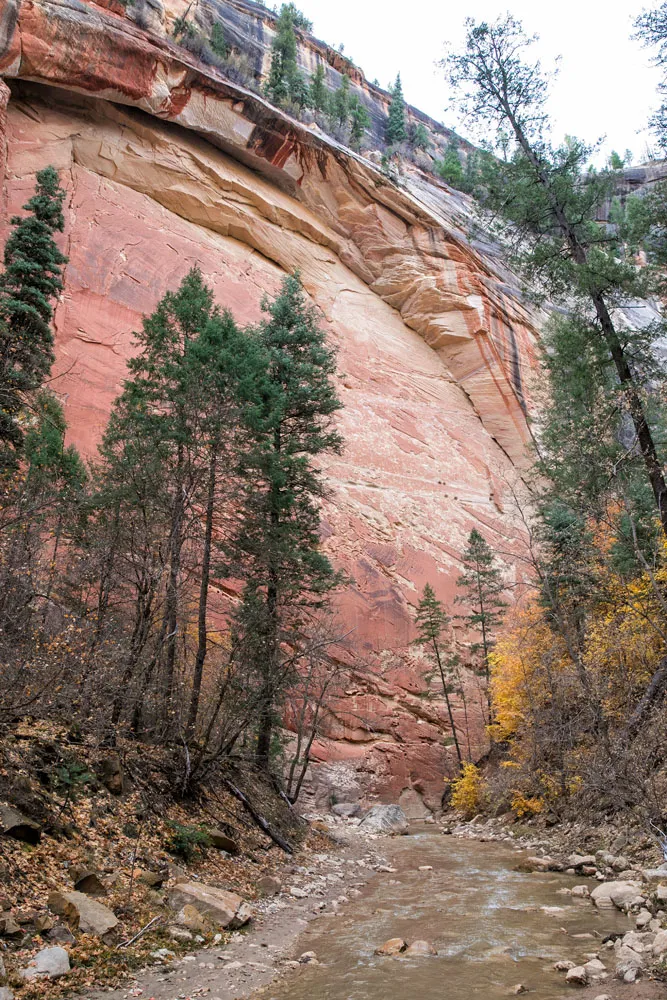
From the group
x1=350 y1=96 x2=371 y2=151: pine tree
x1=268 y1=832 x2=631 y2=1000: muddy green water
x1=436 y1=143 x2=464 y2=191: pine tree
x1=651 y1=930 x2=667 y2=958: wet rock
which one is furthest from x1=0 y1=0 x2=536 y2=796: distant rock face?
x1=651 y1=930 x2=667 y2=958: wet rock

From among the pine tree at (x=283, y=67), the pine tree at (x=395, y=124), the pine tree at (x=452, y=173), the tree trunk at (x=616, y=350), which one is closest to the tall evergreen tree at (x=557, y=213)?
the tree trunk at (x=616, y=350)

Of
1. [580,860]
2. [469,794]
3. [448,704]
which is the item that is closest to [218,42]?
[448,704]

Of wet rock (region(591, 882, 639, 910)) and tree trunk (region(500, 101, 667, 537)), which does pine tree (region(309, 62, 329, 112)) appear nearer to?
tree trunk (region(500, 101, 667, 537))

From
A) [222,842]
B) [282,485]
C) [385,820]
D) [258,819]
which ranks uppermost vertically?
[282,485]

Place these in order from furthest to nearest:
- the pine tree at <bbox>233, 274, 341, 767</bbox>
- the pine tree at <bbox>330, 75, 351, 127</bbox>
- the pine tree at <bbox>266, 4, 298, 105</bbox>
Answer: the pine tree at <bbox>330, 75, 351, 127</bbox>, the pine tree at <bbox>266, 4, 298, 105</bbox>, the pine tree at <bbox>233, 274, 341, 767</bbox>

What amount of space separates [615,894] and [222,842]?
5.38 metres

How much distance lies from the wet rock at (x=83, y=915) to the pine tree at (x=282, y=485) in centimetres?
583

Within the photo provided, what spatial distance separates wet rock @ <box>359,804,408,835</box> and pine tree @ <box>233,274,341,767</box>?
7029 mm

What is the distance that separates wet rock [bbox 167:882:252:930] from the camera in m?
6.44

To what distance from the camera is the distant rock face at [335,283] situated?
26.7 metres

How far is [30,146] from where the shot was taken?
30188 mm

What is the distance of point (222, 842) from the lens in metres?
9.01

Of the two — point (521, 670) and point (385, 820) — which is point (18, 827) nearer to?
point (521, 670)

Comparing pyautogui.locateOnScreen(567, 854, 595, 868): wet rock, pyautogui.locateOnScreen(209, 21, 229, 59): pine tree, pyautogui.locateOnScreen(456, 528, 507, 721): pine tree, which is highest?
pyautogui.locateOnScreen(209, 21, 229, 59): pine tree
